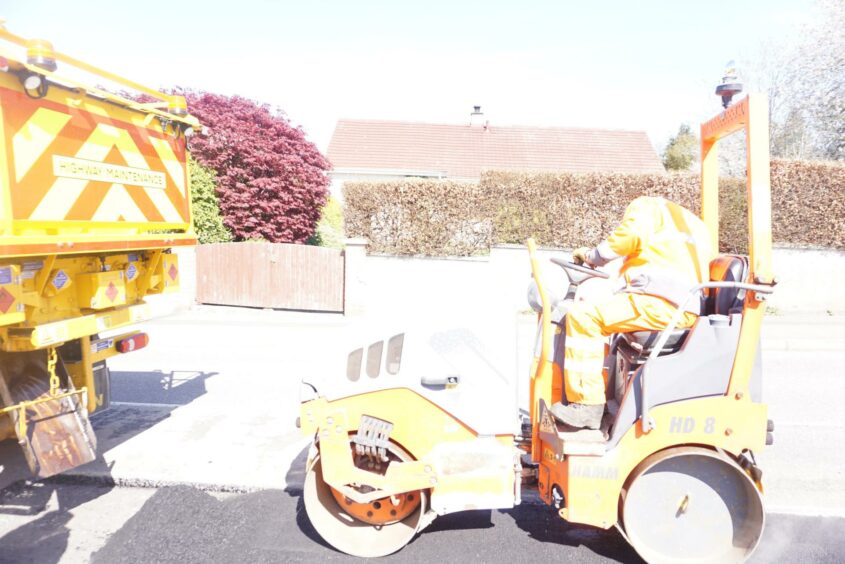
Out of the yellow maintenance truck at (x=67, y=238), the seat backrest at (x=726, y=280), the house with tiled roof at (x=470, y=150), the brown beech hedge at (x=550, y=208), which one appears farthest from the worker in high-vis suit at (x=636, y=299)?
the house with tiled roof at (x=470, y=150)

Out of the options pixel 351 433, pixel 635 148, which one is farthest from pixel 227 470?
pixel 635 148

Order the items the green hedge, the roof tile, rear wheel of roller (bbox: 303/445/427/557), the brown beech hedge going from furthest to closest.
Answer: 1. the roof tile
2. the green hedge
3. the brown beech hedge
4. rear wheel of roller (bbox: 303/445/427/557)

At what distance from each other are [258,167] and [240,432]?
1078 centimetres

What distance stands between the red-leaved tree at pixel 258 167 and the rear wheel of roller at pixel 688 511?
12.9 metres

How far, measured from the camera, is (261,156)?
47.3 ft

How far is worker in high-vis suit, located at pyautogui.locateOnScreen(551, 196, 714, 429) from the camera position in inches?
115

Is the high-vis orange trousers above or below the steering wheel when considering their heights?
below

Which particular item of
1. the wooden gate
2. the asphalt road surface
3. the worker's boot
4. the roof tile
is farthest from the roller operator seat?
the roof tile

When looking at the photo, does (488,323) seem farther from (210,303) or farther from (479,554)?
(210,303)

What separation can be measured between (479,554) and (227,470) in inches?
79.1

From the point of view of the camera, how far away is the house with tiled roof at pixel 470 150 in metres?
22.9

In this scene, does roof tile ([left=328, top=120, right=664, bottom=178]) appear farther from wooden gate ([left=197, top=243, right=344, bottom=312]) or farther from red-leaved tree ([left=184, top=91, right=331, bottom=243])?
wooden gate ([left=197, top=243, right=344, bottom=312])

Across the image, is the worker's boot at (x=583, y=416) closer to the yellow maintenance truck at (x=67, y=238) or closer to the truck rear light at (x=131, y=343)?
the yellow maintenance truck at (x=67, y=238)

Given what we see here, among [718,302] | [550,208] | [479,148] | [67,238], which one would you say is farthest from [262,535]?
[479,148]
